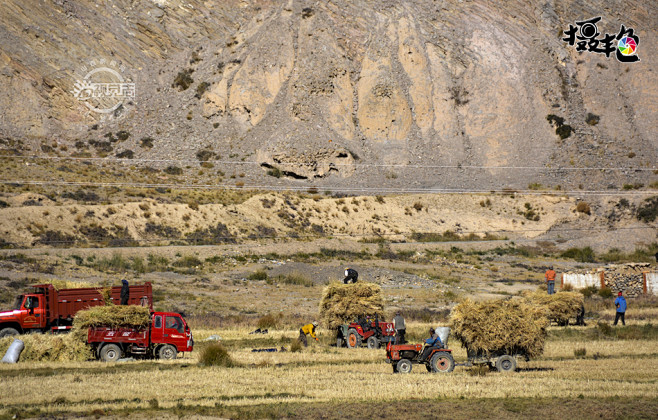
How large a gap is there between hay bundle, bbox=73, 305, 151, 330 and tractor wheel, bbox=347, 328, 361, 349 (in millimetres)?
7242

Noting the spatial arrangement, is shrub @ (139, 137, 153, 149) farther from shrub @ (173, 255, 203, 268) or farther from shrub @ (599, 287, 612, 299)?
shrub @ (599, 287, 612, 299)

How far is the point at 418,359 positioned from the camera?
1973 centimetres

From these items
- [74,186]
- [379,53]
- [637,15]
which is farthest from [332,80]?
[637,15]

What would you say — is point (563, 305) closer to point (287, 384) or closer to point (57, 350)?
point (287, 384)

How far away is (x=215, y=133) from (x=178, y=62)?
13.4 m

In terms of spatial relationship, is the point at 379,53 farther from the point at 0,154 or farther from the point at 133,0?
the point at 0,154

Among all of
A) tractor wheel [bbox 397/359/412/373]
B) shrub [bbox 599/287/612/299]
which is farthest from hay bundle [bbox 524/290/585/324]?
shrub [bbox 599/287/612/299]

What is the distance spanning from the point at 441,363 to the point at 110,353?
9.50m

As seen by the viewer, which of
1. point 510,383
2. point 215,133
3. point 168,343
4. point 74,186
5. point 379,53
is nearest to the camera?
point 510,383

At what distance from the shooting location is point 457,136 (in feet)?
252

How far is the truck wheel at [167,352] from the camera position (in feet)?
71.3

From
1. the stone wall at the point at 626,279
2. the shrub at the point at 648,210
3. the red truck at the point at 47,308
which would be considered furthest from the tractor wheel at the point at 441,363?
the shrub at the point at 648,210

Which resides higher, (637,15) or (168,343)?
(637,15)

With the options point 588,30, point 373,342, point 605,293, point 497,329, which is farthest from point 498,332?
point 588,30
